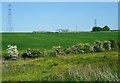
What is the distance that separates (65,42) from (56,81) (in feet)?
157

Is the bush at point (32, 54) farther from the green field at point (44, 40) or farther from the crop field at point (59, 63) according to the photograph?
the green field at point (44, 40)

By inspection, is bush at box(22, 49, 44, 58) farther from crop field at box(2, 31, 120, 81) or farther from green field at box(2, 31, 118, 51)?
green field at box(2, 31, 118, 51)

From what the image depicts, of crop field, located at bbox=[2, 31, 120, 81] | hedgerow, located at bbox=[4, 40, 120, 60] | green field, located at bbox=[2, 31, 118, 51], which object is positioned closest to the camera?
crop field, located at bbox=[2, 31, 120, 81]

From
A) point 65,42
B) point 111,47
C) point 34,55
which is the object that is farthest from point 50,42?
point 34,55

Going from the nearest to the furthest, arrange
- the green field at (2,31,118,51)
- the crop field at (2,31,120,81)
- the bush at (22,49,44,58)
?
the crop field at (2,31,120,81)
the bush at (22,49,44,58)
the green field at (2,31,118,51)

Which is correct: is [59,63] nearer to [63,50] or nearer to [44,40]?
[63,50]

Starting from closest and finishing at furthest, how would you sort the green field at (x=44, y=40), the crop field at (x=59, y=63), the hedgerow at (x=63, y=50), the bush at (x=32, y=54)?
the crop field at (x=59, y=63) → the hedgerow at (x=63, y=50) → the bush at (x=32, y=54) → the green field at (x=44, y=40)

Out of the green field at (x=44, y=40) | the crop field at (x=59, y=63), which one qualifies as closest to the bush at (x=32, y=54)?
the crop field at (x=59, y=63)

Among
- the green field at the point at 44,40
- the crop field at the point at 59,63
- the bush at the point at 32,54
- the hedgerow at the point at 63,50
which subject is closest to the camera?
the crop field at the point at 59,63

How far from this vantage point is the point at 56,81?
1461cm

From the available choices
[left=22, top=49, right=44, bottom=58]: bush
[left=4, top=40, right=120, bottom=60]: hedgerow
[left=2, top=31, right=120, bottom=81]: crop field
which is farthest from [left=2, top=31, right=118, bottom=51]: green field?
[left=22, top=49, right=44, bottom=58]: bush

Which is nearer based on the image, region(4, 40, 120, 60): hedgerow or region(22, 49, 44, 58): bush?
region(4, 40, 120, 60): hedgerow

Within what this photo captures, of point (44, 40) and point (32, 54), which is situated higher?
point (44, 40)

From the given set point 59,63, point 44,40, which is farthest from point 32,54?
point 44,40
